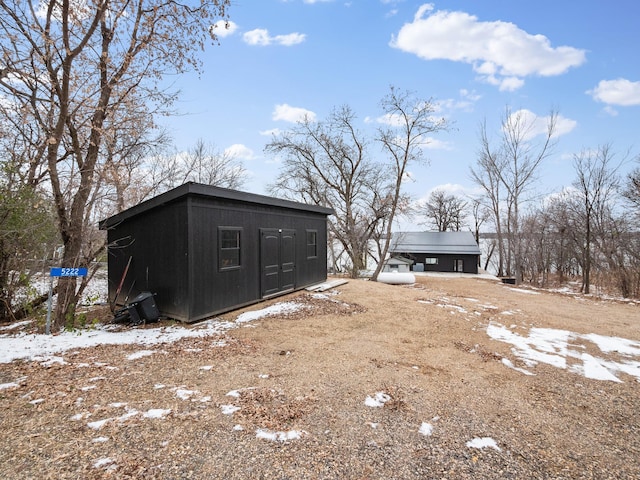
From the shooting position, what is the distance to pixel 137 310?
6090 millimetres

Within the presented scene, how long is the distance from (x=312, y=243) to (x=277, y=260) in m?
2.04

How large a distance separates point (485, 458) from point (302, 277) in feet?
24.6

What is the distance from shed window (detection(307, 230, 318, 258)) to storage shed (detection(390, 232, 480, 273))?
15228 mm

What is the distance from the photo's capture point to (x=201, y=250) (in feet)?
20.4

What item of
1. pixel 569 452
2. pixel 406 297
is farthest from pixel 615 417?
pixel 406 297

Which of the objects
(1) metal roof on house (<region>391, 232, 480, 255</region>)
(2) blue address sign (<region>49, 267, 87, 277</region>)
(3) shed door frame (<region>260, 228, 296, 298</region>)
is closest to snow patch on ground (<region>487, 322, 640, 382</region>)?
(3) shed door frame (<region>260, 228, 296, 298</region>)

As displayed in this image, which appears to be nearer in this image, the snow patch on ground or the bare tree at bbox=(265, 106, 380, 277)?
the snow patch on ground

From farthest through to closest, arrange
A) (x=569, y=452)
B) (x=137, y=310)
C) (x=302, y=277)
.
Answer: (x=302, y=277) < (x=137, y=310) < (x=569, y=452)

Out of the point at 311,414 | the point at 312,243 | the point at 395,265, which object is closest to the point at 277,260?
the point at 312,243

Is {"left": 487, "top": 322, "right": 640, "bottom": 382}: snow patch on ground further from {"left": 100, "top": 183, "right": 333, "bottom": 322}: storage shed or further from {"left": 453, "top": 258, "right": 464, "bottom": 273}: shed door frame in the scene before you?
{"left": 453, "top": 258, "right": 464, "bottom": 273}: shed door frame

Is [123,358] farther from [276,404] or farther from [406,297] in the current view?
[406,297]

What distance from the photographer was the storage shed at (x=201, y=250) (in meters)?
6.06

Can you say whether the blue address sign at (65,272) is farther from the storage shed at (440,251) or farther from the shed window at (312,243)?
the storage shed at (440,251)

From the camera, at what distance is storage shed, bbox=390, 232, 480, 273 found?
25.0 metres
